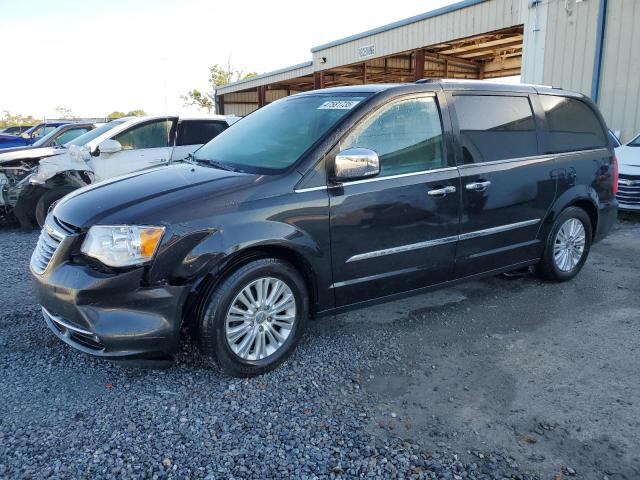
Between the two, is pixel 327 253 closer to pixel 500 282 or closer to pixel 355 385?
pixel 355 385

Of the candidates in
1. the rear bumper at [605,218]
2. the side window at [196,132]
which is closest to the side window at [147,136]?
the side window at [196,132]

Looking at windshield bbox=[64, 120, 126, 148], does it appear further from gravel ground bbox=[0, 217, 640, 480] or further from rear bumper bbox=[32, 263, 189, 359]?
rear bumper bbox=[32, 263, 189, 359]

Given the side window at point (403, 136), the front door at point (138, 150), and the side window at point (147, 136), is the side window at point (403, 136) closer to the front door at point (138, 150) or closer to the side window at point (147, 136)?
the front door at point (138, 150)

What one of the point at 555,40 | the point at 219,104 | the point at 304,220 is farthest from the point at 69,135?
the point at 219,104

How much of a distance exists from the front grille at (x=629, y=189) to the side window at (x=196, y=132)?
651cm

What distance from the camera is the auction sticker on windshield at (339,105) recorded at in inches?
141

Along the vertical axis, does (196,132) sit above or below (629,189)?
above

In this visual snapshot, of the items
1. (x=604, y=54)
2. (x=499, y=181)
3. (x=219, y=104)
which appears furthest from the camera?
(x=219, y=104)

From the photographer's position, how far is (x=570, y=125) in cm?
482

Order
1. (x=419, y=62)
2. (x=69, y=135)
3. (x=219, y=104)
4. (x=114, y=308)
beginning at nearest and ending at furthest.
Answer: (x=114, y=308) < (x=69, y=135) < (x=419, y=62) < (x=219, y=104)

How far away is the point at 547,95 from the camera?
4.69 metres

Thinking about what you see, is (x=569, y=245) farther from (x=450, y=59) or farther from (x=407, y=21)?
(x=450, y=59)

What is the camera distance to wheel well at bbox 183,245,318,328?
2.98 m

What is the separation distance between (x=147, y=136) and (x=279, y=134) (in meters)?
4.86
